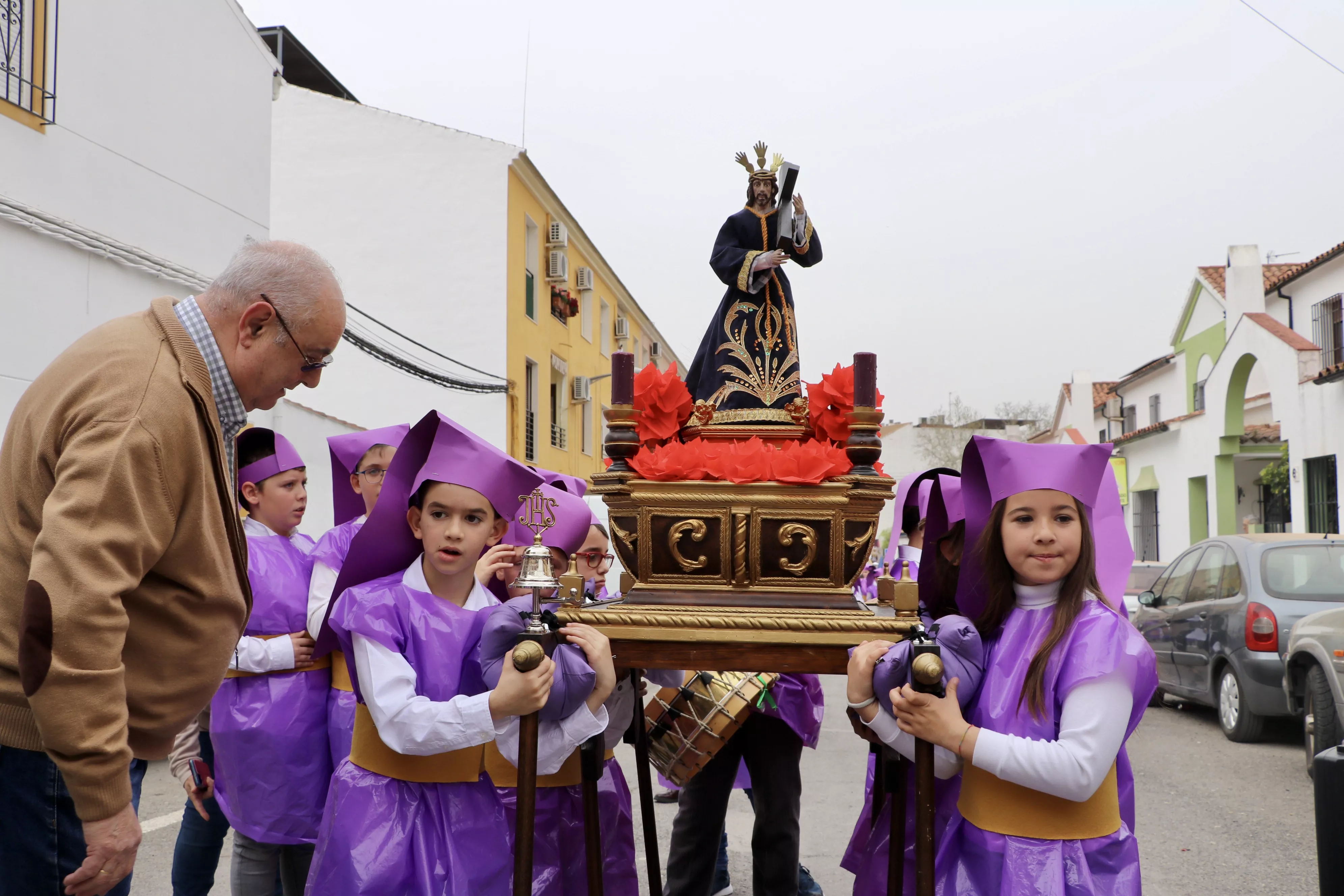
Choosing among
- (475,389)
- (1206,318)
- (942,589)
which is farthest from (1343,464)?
(942,589)

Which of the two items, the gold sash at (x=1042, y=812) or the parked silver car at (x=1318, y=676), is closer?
the gold sash at (x=1042, y=812)

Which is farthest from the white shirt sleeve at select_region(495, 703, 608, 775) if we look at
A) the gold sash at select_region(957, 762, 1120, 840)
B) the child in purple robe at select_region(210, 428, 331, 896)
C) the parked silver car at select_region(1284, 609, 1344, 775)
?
the parked silver car at select_region(1284, 609, 1344, 775)

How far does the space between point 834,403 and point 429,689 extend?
1.44 meters

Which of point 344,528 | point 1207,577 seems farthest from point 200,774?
point 1207,577

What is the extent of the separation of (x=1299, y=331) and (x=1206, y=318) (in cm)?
550

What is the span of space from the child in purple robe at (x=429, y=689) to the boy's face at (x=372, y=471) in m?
1.34

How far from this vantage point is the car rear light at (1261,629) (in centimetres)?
759

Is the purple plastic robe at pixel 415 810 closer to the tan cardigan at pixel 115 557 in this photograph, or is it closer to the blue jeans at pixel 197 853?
the tan cardigan at pixel 115 557

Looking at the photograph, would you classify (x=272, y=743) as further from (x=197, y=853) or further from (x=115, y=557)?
(x=115, y=557)

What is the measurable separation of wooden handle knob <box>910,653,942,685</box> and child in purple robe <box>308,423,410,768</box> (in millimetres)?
1961

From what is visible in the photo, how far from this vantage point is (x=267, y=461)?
4.48 meters

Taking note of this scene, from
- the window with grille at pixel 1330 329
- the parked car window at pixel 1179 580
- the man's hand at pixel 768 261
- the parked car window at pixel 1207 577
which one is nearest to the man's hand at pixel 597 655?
the man's hand at pixel 768 261

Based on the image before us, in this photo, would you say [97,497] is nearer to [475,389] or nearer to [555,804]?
[555,804]

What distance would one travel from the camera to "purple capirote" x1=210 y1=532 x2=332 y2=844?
376 cm
